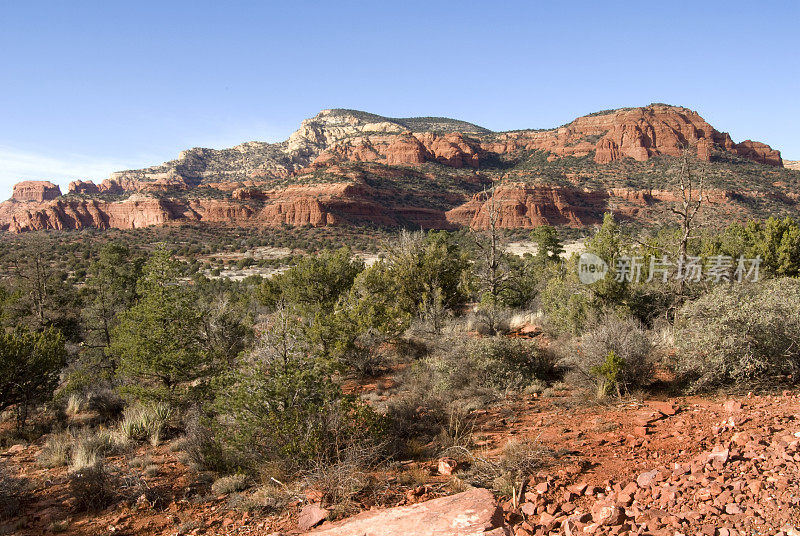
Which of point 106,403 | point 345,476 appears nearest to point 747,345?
point 345,476

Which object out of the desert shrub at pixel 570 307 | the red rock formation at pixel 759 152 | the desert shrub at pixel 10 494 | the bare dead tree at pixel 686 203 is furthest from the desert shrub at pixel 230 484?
the red rock formation at pixel 759 152

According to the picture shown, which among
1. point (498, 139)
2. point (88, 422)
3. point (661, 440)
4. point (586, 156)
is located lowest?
point (88, 422)

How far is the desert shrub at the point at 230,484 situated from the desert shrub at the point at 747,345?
7.52m

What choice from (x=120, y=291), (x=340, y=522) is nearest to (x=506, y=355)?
(x=340, y=522)

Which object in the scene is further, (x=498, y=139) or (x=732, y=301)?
(x=498, y=139)

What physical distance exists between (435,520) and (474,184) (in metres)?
103

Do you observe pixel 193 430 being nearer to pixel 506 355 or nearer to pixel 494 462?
pixel 494 462

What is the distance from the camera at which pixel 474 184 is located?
102688 millimetres

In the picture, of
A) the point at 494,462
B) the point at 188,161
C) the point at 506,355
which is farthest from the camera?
the point at 188,161

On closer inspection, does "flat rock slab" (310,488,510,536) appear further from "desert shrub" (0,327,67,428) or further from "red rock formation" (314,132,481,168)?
"red rock formation" (314,132,481,168)

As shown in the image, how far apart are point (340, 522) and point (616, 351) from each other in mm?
6096

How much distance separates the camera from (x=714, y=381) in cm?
730

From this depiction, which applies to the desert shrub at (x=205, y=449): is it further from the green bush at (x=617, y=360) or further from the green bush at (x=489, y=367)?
the green bush at (x=617, y=360)

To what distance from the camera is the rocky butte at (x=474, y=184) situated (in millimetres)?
78125
